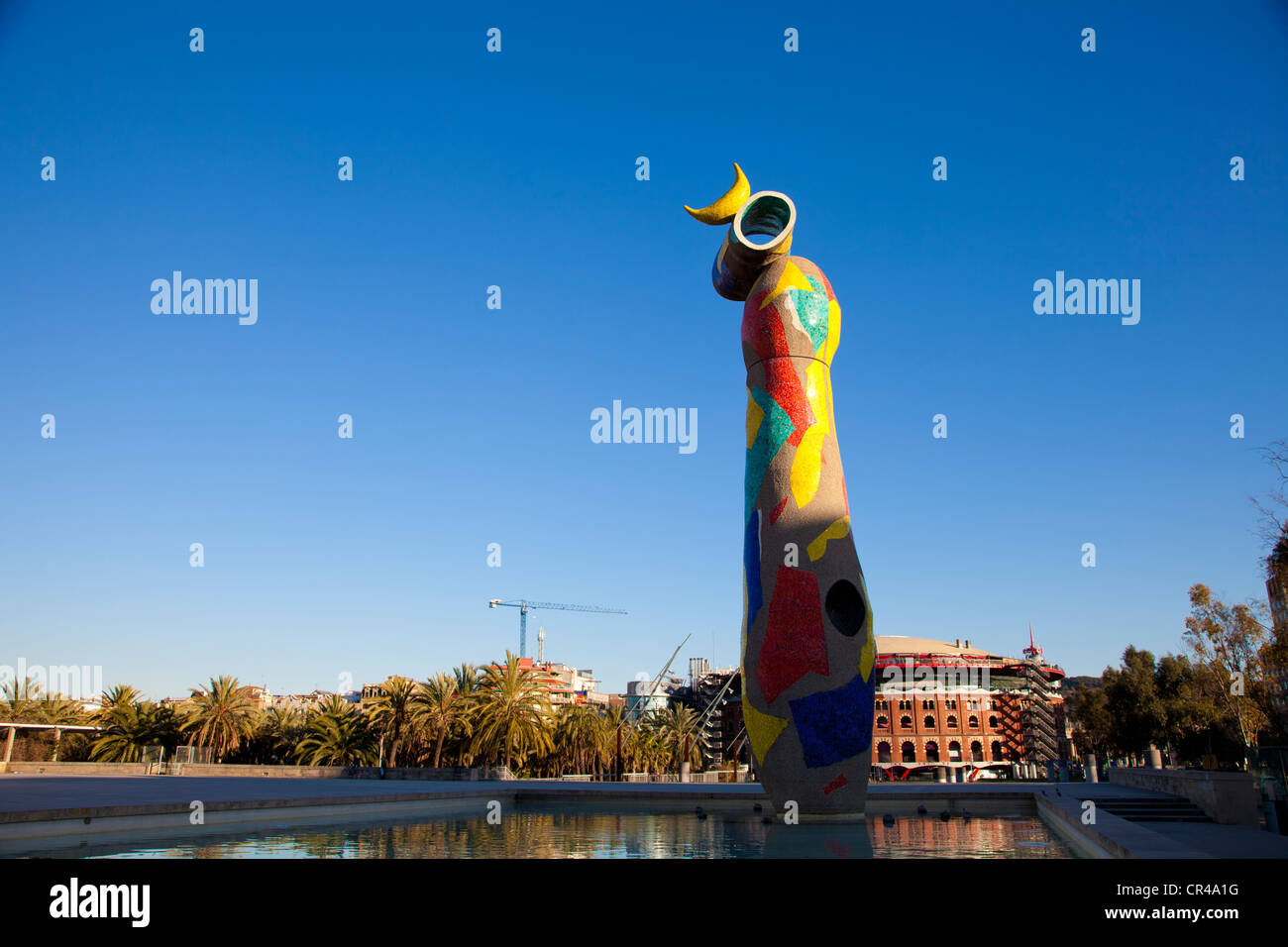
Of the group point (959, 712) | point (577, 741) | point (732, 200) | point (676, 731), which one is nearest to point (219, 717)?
point (577, 741)

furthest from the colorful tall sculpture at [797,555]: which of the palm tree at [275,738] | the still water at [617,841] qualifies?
the palm tree at [275,738]

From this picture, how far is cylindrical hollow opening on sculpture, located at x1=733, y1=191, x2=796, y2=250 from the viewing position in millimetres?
19391

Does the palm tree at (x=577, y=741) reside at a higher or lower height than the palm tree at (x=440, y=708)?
lower

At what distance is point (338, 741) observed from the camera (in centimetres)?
4806

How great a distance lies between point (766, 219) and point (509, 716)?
1271 inches

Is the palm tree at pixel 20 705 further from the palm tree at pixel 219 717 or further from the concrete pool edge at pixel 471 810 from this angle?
the concrete pool edge at pixel 471 810

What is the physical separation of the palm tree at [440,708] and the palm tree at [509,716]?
902 millimetres

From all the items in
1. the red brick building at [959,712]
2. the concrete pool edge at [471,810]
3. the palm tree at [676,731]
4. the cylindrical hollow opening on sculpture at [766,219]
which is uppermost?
the cylindrical hollow opening on sculpture at [766,219]

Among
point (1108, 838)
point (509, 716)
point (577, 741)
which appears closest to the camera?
point (1108, 838)

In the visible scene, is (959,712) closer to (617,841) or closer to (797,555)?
(797,555)

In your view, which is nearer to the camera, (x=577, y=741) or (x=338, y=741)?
(x=338, y=741)

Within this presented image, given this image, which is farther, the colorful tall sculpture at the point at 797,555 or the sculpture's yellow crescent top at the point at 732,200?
the sculpture's yellow crescent top at the point at 732,200

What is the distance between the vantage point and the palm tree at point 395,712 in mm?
46312
